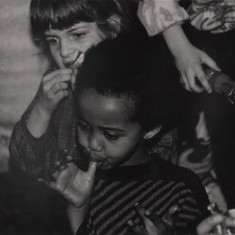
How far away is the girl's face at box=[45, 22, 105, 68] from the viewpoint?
2.39 feet

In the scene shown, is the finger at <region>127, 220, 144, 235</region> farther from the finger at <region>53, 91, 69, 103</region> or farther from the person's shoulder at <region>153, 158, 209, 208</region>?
the finger at <region>53, 91, 69, 103</region>

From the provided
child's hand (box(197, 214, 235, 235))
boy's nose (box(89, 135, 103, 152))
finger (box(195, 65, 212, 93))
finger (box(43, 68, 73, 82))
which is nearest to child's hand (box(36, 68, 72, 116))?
finger (box(43, 68, 73, 82))

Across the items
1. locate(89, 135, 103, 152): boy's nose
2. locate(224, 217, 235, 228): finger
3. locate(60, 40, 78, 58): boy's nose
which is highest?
locate(60, 40, 78, 58): boy's nose

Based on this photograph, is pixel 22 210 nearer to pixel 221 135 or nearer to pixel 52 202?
pixel 52 202

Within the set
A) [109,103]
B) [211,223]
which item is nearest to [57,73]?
[109,103]

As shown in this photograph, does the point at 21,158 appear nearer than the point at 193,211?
No

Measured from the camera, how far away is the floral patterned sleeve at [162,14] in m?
0.66

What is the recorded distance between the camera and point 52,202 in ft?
2.52

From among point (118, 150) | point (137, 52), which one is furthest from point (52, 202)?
point (137, 52)

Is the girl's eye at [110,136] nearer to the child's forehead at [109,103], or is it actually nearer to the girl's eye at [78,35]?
the child's forehead at [109,103]

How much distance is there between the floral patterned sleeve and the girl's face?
0.33ft

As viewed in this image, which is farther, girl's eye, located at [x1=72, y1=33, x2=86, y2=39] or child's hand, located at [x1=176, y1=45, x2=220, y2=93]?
girl's eye, located at [x1=72, y1=33, x2=86, y2=39]

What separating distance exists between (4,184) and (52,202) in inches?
5.1

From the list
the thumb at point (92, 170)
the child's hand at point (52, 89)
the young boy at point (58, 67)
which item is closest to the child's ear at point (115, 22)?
the young boy at point (58, 67)
